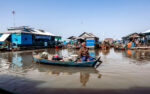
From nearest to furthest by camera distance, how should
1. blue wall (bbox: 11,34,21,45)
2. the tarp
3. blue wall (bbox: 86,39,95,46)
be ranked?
the tarp
blue wall (bbox: 11,34,21,45)
blue wall (bbox: 86,39,95,46)

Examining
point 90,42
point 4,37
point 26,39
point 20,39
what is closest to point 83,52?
point 90,42

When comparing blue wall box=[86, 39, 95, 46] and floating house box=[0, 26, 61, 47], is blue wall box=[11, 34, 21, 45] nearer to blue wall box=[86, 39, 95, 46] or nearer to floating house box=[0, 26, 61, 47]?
floating house box=[0, 26, 61, 47]

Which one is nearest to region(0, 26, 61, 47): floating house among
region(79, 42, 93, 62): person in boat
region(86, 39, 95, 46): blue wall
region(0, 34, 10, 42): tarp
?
region(0, 34, 10, 42): tarp

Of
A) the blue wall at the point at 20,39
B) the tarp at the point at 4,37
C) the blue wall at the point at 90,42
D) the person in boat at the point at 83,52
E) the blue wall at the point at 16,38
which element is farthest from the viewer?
the blue wall at the point at 90,42

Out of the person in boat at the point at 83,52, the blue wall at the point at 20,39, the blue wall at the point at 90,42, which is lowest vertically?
the person in boat at the point at 83,52

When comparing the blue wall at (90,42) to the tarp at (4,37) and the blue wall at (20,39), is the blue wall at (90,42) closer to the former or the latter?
the blue wall at (20,39)

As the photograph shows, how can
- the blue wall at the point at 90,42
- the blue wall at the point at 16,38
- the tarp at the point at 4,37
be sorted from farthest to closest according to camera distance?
the blue wall at the point at 90,42, the blue wall at the point at 16,38, the tarp at the point at 4,37

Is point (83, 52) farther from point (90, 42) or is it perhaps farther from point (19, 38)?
point (19, 38)

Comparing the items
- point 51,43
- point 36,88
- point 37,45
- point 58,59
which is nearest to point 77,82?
point 36,88

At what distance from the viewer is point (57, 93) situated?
18.1 ft

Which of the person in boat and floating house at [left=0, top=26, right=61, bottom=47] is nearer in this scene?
the person in boat

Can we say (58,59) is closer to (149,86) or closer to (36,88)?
(36,88)

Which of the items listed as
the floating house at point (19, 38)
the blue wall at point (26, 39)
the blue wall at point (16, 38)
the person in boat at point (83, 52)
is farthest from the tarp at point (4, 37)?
→ the person in boat at point (83, 52)

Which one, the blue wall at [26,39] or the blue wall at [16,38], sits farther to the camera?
the blue wall at [26,39]
